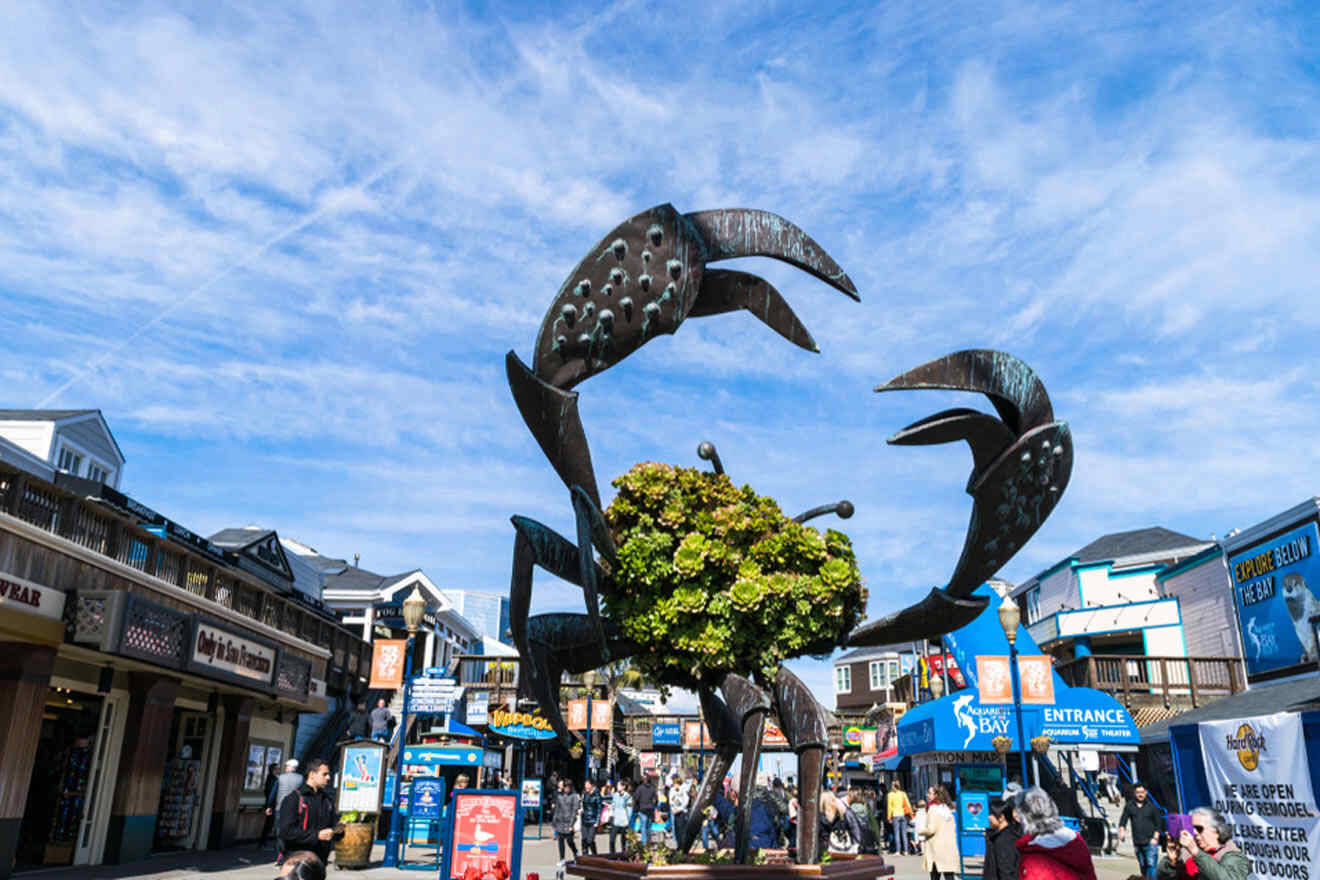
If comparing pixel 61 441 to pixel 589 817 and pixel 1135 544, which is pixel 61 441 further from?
pixel 1135 544

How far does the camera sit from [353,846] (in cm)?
1697

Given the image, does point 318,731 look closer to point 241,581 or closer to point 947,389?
point 241,581

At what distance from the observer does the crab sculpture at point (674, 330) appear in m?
8.09

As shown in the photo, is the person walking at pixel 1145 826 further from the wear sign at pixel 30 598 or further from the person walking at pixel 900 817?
the wear sign at pixel 30 598

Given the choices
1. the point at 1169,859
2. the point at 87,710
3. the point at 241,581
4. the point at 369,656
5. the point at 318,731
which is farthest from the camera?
the point at 369,656

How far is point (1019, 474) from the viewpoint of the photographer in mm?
8188

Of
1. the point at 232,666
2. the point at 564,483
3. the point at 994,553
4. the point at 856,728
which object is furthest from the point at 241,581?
the point at 856,728

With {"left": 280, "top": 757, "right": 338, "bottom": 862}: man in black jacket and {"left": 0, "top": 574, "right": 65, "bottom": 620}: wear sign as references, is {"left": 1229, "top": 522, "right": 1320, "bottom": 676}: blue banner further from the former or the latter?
{"left": 0, "top": 574, "right": 65, "bottom": 620}: wear sign

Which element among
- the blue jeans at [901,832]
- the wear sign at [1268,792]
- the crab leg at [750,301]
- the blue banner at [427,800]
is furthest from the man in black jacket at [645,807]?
the crab leg at [750,301]

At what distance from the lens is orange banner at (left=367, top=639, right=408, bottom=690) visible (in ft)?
66.3

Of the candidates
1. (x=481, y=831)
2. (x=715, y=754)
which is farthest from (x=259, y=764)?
(x=715, y=754)

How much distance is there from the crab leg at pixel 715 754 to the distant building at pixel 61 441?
56.4 ft

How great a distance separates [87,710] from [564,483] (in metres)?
12.9

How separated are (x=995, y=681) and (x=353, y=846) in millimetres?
12198
